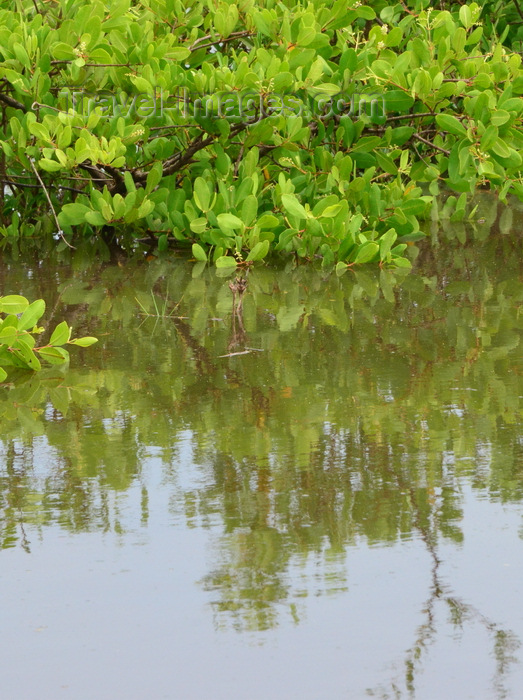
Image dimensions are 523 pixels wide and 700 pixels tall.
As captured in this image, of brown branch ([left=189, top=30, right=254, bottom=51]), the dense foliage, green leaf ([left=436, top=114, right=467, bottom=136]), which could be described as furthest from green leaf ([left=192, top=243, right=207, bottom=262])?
green leaf ([left=436, top=114, right=467, bottom=136])

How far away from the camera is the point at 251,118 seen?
5199mm

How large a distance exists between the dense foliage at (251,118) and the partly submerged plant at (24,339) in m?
1.55

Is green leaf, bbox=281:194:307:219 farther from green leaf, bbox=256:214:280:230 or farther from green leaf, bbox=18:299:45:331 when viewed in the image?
green leaf, bbox=18:299:45:331

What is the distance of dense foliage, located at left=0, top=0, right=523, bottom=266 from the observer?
5.08 meters

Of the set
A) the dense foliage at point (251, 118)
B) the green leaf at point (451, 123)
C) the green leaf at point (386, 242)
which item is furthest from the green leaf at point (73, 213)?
the green leaf at point (451, 123)

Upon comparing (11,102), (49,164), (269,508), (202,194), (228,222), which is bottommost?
(269,508)

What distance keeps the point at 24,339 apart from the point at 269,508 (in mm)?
1389

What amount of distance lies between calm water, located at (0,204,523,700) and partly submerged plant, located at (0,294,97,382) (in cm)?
7

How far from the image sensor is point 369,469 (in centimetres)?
271

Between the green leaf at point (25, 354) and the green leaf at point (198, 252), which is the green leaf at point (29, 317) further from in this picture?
the green leaf at point (198, 252)

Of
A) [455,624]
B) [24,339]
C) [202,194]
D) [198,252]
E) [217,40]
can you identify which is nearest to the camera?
[455,624]

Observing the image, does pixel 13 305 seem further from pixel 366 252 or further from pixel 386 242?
pixel 386 242

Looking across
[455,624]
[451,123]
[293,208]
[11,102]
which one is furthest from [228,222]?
[455,624]

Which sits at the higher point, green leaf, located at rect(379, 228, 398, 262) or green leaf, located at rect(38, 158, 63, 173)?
green leaf, located at rect(38, 158, 63, 173)
